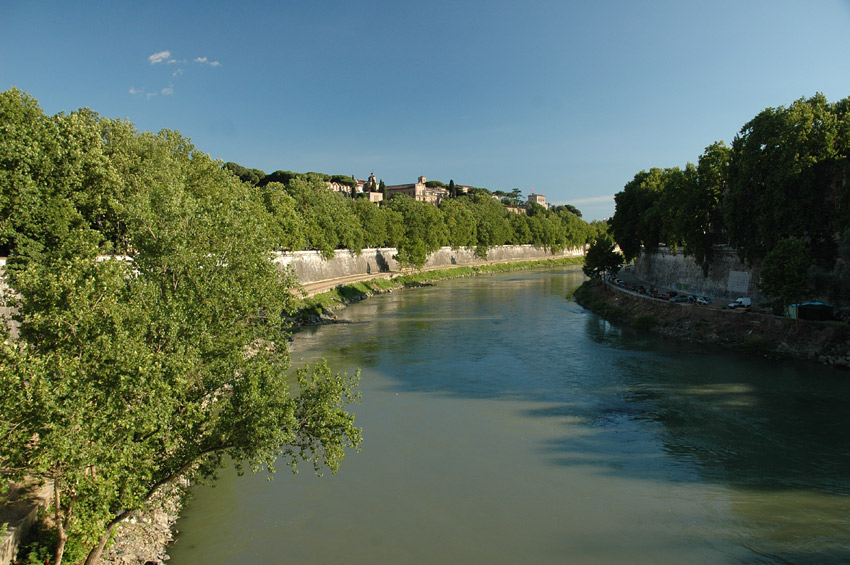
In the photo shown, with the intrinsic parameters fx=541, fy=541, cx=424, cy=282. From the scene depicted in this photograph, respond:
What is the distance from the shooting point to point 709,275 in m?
37.9

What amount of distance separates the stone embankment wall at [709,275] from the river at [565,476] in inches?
440

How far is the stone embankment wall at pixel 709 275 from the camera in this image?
33.1m

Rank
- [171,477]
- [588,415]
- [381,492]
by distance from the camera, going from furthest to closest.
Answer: [588,415]
[381,492]
[171,477]

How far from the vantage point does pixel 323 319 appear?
3644cm

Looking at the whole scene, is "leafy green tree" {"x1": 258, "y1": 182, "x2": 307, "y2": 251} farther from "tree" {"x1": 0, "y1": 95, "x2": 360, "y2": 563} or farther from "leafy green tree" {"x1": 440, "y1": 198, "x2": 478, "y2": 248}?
"leafy green tree" {"x1": 440, "y1": 198, "x2": 478, "y2": 248}

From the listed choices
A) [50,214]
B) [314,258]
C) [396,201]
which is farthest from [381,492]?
[396,201]

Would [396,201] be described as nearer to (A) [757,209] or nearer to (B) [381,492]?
(A) [757,209]

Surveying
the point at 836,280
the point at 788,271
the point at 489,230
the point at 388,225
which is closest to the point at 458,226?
the point at 489,230

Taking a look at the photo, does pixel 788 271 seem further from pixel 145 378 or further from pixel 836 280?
pixel 145 378

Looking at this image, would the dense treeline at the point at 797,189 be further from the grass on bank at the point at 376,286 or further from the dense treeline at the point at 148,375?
the grass on bank at the point at 376,286

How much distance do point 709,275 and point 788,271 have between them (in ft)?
46.9

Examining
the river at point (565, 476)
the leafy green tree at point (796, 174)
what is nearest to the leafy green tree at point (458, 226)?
the leafy green tree at point (796, 174)

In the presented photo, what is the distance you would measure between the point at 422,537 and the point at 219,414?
471cm

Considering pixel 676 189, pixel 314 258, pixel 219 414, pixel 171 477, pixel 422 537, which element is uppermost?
pixel 676 189
